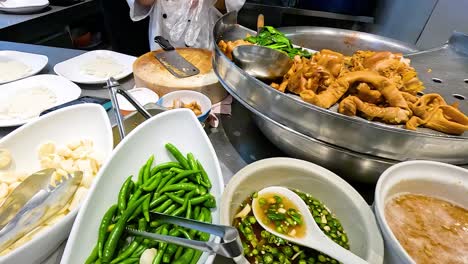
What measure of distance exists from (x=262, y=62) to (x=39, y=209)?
3.05 feet

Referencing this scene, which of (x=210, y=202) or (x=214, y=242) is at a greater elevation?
(x=214, y=242)

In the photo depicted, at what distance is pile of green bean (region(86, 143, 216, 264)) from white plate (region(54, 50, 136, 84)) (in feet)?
3.29

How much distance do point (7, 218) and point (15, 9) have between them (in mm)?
3331

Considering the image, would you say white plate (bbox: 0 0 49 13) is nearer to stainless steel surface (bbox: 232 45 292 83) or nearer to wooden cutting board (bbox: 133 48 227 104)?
wooden cutting board (bbox: 133 48 227 104)

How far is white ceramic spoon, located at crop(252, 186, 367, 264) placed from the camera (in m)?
0.63

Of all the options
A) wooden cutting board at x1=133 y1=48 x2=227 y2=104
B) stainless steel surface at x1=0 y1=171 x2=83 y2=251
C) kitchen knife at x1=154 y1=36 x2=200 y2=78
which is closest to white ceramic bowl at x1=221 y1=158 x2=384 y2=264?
stainless steel surface at x1=0 y1=171 x2=83 y2=251

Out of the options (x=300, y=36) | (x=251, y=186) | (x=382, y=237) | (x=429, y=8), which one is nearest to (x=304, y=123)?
(x=251, y=186)

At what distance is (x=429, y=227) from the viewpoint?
70 centimetres

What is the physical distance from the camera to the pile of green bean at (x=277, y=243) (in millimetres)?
707

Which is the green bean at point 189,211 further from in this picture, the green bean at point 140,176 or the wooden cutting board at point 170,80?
the wooden cutting board at point 170,80

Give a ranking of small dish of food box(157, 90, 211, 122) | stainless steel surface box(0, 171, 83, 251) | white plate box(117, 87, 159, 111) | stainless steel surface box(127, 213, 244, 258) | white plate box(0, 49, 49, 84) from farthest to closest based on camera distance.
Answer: white plate box(0, 49, 49, 84), white plate box(117, 87, 159, 111), small dish of food box(157, 90, 211, 122), stainless steel surface box(0, 171, 83, 251), stainless steel surface box(127, 213, 244, 258)

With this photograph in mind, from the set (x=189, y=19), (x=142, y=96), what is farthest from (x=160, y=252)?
(x=189, y=19)

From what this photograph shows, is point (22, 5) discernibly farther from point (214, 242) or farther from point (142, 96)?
point (214, 242)

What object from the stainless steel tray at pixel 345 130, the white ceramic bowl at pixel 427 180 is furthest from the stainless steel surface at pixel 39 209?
the white ceramic bowl at pixel 427 180
